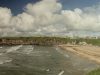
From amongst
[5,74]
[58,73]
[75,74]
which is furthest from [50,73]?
[5,74]

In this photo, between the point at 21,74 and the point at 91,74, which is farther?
the point at 21,74

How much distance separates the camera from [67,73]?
38969 millimetres

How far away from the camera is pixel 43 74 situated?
3781 cm

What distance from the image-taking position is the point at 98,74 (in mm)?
33219

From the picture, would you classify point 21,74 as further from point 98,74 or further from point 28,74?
point 98,74

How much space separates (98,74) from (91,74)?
66.0 inches

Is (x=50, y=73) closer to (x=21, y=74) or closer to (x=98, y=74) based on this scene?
(x=21, y=74)

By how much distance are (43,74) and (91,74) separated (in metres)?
7.15

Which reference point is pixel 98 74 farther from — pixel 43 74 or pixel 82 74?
pixel 43 74

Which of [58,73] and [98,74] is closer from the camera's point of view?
[98,74]

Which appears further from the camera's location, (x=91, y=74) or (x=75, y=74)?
(x=75, y=74)

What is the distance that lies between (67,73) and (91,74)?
16.9 ft

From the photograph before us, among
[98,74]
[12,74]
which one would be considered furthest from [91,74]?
[12,74]

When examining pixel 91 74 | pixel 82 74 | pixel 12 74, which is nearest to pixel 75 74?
pixel 82 74
